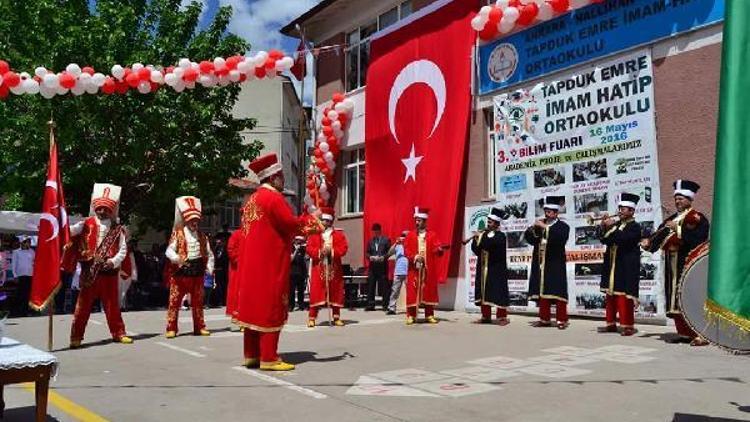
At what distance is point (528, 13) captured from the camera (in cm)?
1170

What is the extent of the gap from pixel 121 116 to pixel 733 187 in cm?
1663

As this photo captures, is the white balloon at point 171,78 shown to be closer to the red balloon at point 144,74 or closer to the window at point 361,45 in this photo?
the red balloon at point 144,74

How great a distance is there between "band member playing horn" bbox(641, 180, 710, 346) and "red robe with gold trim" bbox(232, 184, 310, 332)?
14.9 ft

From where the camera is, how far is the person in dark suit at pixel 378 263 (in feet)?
50.0

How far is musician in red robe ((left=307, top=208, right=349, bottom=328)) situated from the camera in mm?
11922

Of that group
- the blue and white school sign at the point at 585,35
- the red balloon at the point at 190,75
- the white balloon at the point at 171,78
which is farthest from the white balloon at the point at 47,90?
the blue and white school sign at the point at 585,35

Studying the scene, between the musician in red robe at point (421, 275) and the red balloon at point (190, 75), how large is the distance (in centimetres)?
482

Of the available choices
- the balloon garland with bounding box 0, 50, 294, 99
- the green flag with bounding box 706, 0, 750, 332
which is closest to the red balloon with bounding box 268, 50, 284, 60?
the balloon garland with bounding box 0, 50, 294, 99

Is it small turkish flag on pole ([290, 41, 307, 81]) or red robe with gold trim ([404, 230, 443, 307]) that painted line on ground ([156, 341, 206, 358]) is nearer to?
red robe with gold trim ([404, 230, 443, 307])

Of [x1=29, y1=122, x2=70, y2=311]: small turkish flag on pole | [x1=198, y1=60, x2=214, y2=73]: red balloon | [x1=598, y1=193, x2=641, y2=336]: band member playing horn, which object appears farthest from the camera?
[x1=198, y1=60, x2=214, y2=73]: red balloon

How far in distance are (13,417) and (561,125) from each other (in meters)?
9.84

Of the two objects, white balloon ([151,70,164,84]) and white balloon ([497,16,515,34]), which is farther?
white balloon ([151,70,164,84])

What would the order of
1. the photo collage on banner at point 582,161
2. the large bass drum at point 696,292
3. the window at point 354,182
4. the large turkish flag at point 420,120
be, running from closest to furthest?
1. the large bass drum at point 696,292
2. the photo collage on banner at point 582,161
3. the large turkish flag at point 420,120
4. the window at point 354,182

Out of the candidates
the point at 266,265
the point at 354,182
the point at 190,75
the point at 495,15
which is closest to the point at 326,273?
the point at 190,75
